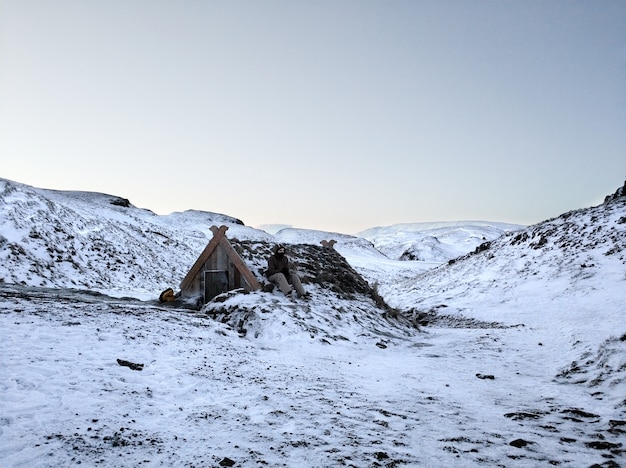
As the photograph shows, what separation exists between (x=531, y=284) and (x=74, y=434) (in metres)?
17.0

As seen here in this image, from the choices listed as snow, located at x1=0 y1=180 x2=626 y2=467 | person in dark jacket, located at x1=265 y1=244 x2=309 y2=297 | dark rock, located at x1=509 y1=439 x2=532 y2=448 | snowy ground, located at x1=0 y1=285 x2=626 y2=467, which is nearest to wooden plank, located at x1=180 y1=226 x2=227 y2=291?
person in dark jacket, located at x1=265 y1=244 x2=309 y2=297

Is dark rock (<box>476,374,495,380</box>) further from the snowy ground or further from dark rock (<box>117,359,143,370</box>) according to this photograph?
dark rock (<box>117,359,143,370</box>)

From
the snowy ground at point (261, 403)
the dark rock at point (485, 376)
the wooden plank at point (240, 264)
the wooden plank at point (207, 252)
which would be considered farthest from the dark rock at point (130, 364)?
the wooden plank at point (207, 252)

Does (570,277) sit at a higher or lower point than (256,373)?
higher

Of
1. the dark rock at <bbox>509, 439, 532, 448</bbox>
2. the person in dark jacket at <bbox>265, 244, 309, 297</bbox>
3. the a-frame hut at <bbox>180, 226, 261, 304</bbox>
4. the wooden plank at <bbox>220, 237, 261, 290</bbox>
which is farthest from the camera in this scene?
the a-frame hut at <bbox>180, 226, 261, 304</bbox>

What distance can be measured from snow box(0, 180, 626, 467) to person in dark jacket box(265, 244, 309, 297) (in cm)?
49

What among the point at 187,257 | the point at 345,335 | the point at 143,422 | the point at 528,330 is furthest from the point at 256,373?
the point at 187,257

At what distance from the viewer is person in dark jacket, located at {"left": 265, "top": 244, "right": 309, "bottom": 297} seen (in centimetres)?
1136

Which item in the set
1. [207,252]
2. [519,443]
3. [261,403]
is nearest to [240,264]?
[207,252]

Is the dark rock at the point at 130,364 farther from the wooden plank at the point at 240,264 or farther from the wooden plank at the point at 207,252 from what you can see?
the wooden plank at the point at 207,252

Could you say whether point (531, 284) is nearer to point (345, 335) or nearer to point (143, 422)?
point (345, 335)

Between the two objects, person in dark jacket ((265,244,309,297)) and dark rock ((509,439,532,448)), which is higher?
person in dark jacket ((265,244,309,297))

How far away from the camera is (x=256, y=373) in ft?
21.2

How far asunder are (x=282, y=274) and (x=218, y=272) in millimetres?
2731
